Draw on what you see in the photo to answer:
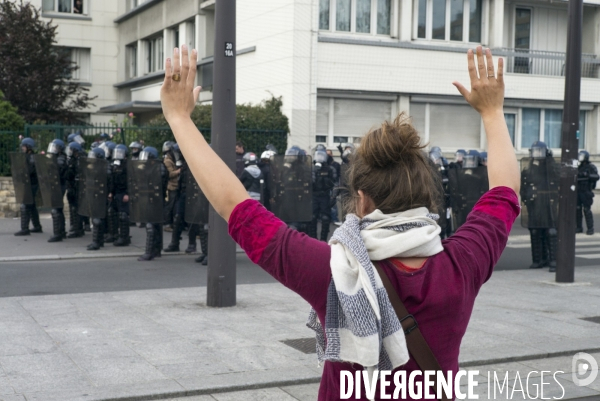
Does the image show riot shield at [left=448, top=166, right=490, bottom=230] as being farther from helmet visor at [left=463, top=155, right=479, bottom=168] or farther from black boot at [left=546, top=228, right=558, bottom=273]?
black boot at [left=546, top=228, right=558, bottom=273]

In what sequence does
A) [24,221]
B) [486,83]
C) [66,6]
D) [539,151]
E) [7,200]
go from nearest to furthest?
[486,83]
[539,151]
[24,221]
[7,200]
[66,6]

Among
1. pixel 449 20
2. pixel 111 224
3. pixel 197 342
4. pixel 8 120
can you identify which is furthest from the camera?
pixel 449 20

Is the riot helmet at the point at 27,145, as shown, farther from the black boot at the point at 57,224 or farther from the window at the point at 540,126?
the window at the point at 540,126

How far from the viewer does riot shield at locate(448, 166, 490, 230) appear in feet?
42.7

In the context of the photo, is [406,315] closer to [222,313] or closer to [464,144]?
[222,313]

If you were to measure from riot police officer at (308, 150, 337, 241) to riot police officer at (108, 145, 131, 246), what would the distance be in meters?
3.49

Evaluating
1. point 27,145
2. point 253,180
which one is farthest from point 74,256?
point 27,145

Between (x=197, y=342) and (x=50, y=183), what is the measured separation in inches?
366

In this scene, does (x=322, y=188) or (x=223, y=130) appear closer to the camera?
(x=223, y=130)

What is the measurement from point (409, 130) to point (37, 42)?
2862cm

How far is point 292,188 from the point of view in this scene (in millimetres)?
13602

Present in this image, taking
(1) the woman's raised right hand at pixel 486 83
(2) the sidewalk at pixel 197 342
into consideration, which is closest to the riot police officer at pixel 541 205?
(2) the sidewalk at pixel 197 342

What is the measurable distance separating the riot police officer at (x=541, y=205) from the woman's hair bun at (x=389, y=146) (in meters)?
10.8

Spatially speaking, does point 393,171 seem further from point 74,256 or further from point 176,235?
point 176,235
